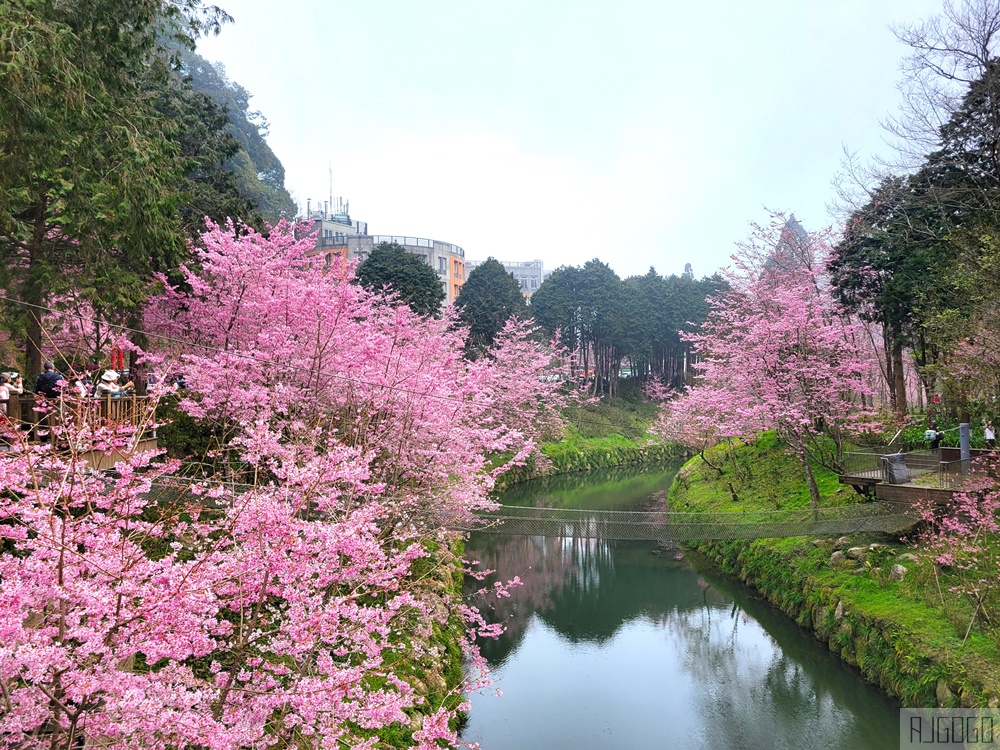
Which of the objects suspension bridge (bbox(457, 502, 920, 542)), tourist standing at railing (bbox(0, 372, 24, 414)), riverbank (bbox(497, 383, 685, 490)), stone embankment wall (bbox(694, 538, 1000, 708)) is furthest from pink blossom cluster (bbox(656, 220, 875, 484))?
tourist standing at railing (bbox(0, 372, 24, 414))

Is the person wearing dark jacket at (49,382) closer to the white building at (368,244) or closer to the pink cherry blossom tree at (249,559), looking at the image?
the pink cherry blossom tree at (249,559)

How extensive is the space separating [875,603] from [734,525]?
2514 mm

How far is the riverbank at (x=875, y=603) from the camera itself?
25.4 ft

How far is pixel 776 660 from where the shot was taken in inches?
417

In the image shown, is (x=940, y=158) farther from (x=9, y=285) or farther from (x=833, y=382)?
(x=9, y=285)

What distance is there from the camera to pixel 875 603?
9.65 meters

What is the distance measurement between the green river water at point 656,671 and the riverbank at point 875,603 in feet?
1.23

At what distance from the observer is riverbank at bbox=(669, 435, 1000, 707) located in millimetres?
7742

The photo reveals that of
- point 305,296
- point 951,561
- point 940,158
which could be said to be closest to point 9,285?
point 305,296

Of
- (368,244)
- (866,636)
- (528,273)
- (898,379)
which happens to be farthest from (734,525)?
(528,273)

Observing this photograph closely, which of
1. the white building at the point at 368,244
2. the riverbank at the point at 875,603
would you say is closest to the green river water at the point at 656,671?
the riverbank at the point at 875,603

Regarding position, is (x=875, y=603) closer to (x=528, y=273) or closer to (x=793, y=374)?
(x=793, y=374)

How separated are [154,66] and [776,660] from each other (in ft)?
50.0

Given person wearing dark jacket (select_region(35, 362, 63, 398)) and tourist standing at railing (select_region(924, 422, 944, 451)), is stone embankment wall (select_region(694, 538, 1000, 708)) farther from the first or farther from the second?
person wearing dark jacket (select_region(35, 362, 63, 398))
